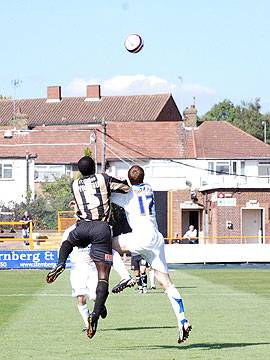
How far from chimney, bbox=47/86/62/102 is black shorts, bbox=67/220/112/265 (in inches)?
3556

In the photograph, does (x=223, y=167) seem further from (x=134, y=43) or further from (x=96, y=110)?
(x=134, y=43)

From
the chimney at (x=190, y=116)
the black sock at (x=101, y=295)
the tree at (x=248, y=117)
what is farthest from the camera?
the tree at (x=248, y=117)

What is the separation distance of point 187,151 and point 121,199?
67.8 m

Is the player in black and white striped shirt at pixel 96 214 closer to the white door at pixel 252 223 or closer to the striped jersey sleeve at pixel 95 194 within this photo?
the striped jersey sleeve at pixel 95 194

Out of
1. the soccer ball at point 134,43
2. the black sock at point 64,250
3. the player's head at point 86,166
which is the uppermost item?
the soccer ball at point 134,43

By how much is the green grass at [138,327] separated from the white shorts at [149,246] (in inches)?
38.0

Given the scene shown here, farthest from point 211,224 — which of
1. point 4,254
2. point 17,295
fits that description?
point 17,295

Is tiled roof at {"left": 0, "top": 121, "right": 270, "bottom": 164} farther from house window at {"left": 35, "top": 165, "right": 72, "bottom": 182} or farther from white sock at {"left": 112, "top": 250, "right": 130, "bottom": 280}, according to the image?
white sock at {"left": 112, "top": 250, "right": 130, "bottom": 280}

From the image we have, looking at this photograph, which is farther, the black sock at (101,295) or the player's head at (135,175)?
the player's head at (135,175)

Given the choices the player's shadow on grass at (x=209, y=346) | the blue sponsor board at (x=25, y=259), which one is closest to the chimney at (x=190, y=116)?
the blue sponsor board at (x=25, y=259)

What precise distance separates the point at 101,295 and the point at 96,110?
285 ft

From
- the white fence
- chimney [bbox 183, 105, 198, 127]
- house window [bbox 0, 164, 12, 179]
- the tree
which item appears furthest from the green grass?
the tree

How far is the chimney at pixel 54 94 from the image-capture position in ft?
337

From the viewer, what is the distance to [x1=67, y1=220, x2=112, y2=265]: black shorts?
40.2ft
